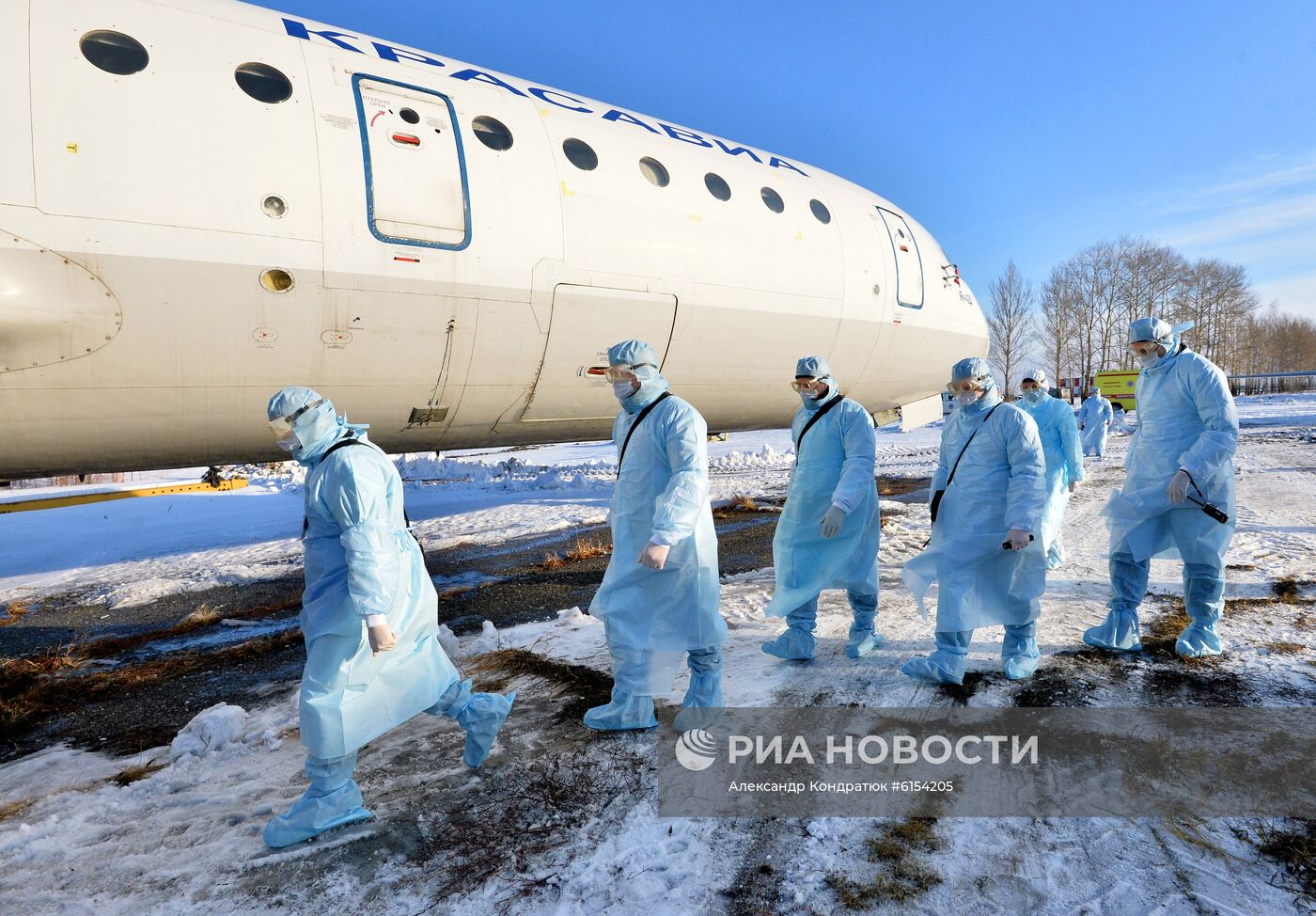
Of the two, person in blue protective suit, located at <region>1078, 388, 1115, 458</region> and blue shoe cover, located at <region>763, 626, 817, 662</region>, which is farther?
person in blue protective suit, located at <region>1078, 388, 1115, 458</region>

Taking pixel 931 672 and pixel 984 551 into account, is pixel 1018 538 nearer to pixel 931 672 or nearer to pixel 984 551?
pixel 984 551

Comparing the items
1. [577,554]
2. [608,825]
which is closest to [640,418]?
[608,825]

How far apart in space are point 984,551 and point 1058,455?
125 inches

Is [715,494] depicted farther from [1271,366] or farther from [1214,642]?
[1271,366]

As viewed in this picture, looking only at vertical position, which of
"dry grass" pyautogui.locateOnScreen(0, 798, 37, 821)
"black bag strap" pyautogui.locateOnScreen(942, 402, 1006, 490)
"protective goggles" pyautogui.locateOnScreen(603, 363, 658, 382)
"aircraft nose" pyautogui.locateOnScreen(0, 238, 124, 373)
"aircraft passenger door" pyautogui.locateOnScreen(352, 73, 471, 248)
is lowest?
"dry grass" pyautogui.locateOnScreen(0, 798, 37, 821)

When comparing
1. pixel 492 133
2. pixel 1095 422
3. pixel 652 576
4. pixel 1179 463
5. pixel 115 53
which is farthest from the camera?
pixel 1095 422

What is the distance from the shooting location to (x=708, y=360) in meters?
7.22

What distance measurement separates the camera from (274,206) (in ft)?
15.3

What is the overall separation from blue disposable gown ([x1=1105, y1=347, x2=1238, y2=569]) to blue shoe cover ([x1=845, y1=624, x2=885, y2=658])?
1.73 meters

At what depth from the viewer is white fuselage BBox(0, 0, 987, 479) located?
4.16 m

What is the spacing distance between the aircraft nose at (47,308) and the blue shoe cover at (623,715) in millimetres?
3992

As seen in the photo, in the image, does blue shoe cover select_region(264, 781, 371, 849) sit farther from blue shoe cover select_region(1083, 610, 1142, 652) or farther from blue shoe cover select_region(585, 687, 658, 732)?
blue shoe cover select_region(1083, 610, 1142, 652)

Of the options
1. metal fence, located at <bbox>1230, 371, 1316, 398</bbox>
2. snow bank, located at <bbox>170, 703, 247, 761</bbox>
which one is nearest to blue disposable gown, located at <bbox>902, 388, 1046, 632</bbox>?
snow bank, located at <bbox>170, 703, 247, 761</bbox>

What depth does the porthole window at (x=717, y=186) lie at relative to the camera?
23.0ft
